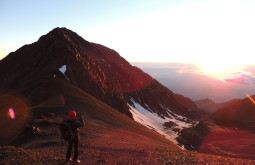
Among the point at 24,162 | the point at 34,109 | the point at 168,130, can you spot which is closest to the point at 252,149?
the point at 168,130

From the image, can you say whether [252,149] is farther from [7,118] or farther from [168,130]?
[7,118]

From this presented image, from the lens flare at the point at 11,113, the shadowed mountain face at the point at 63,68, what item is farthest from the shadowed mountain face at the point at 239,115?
the lens flare at the point at 11,113

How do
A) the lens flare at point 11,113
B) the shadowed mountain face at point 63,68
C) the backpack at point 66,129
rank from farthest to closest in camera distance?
1. the shadowed mountain face at point 63,68
2. the lens flare at point 11,113
3. the backpack at point 66,129

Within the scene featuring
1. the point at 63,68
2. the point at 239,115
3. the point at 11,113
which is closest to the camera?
the point at 11,113

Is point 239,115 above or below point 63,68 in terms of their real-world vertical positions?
below

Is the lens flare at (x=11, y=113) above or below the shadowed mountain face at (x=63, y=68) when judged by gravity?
below

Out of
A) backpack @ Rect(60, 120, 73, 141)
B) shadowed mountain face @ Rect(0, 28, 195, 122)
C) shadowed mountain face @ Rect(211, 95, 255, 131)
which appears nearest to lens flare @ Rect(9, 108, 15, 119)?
shadowed mountain face @ Rect(0, 28, 195, 122)

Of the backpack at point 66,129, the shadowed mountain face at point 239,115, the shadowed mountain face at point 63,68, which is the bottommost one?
the shadowed mountain face at point 239,115

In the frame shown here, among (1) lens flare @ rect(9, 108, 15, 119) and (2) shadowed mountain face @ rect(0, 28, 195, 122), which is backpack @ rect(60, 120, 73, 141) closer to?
(1) lens flare @ rect(9, 108, 15, 119)

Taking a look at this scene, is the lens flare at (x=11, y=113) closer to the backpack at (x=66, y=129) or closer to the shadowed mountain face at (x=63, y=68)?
the shadowed mountain face at (x=63, y=68)

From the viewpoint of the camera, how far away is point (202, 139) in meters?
110

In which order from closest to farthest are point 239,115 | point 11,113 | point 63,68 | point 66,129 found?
point 66,129, point 11,113, point 63,68, point 239,115

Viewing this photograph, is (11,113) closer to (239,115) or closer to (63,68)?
(63,68)

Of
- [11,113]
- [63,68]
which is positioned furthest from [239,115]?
[11,113]
